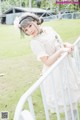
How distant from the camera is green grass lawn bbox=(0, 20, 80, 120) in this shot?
3073mm

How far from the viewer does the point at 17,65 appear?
4273 mm

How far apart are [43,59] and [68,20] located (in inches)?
149

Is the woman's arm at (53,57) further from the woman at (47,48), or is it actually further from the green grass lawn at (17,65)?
the green grass lawn at (17,65)

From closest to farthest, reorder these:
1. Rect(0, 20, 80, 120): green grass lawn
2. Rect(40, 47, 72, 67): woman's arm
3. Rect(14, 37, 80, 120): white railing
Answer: Rect(14, 37, 80, 120): white railing, Rect(40, 47, 72, 67): woman's arm, Rect(0, 20, 80, 120): green grass lawn

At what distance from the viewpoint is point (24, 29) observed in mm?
1700

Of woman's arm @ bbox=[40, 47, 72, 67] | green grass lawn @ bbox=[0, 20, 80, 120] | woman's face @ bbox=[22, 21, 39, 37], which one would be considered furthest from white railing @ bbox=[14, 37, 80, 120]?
green grass lawn @ bbox=[0, 20, 80, 120]

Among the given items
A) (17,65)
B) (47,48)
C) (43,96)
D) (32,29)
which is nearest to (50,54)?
(47,48)

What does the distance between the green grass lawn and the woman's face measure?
94 centimetres

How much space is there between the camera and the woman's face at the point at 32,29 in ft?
5.54

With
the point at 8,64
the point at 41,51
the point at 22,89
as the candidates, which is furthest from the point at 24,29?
the point at 8,64

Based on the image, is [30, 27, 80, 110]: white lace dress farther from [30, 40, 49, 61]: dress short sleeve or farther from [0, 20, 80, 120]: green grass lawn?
[0, 20, 80, 120]: green grass lawn

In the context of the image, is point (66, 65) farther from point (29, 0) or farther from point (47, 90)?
point (29, 0)

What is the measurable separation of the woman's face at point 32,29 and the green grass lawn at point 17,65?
3.09 ft

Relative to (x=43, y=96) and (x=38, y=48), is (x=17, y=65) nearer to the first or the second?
(x=38, y=48)
